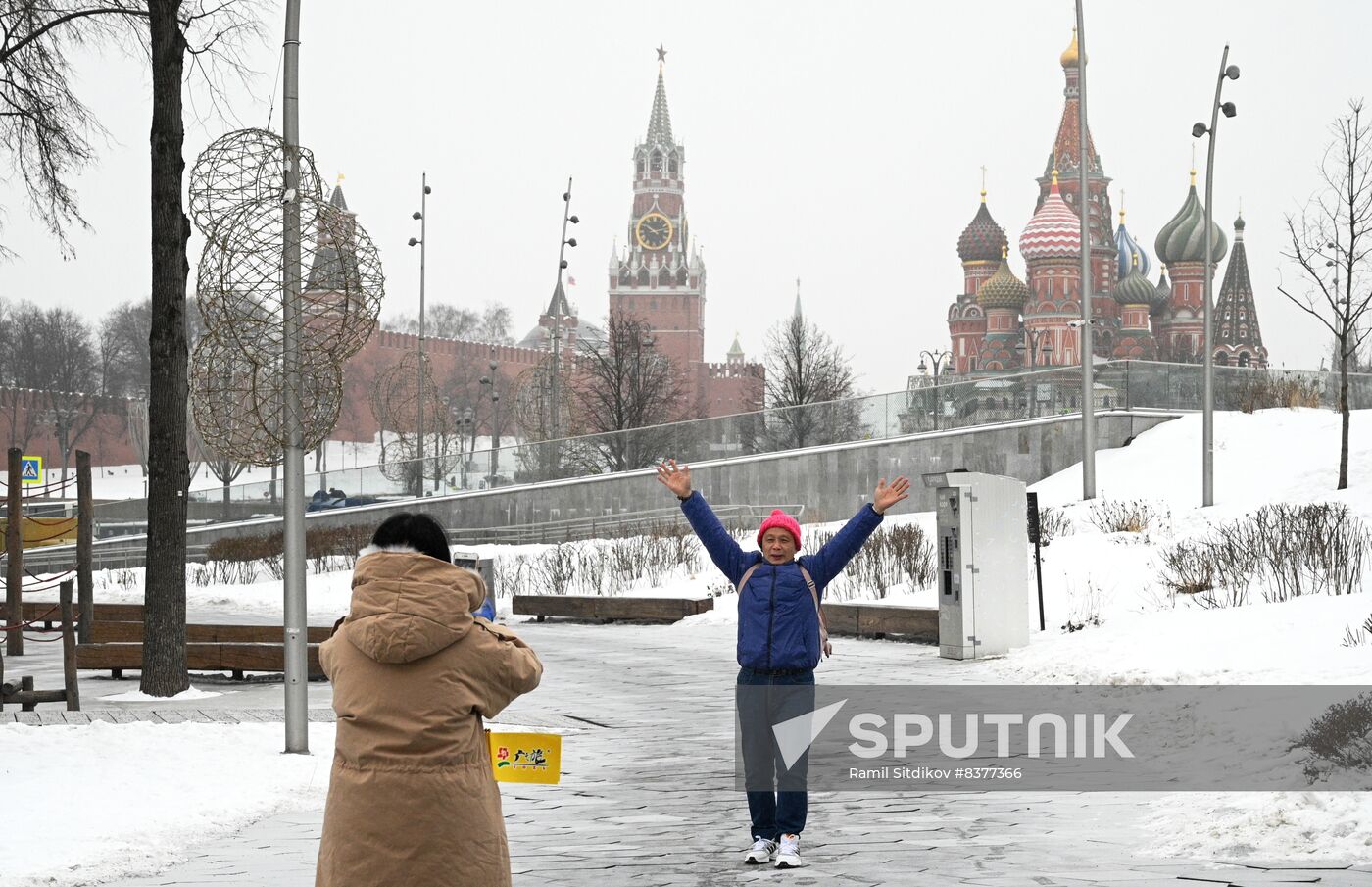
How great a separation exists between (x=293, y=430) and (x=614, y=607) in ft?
49.6

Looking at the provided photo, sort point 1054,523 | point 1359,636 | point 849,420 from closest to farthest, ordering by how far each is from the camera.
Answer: point 1359,636, point 1054,523, point 849,420

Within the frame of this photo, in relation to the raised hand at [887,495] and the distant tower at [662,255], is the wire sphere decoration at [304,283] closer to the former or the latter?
the raised hand at [887,495]

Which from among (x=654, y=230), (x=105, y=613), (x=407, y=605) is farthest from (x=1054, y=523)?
(x=654, y=230)

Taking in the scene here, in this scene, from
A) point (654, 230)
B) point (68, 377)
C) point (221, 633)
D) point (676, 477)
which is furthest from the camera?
point (654, 230)

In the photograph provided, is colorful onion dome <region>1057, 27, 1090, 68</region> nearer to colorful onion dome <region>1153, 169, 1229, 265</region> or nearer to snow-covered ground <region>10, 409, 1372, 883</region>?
colorful onion dome <region>1153, 169, 1229, 265</region>

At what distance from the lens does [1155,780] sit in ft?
30.5

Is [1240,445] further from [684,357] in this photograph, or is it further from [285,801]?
[684,357]

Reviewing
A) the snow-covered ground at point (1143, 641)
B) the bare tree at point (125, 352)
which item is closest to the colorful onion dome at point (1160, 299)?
Result: the bare tree at point (125, 352)

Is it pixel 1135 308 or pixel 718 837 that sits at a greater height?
pixel 1135 308

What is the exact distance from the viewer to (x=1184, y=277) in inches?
4685

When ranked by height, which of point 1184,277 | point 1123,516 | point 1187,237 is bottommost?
point 1123,516

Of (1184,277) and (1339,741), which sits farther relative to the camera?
(1184,277)
